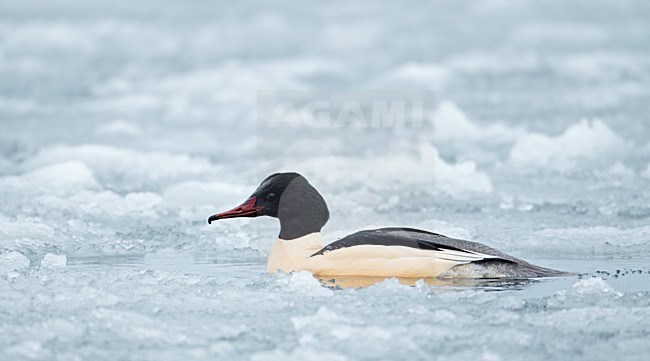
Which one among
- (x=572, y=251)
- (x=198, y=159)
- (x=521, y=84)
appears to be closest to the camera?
(x=572, y=251)

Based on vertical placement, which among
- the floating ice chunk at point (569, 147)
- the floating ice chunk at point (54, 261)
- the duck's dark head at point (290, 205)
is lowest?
the floating ice chunk at point (54, 261)

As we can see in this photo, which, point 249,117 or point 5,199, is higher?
point 249,117

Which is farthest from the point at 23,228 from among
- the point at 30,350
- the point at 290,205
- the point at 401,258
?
the point at 30,350

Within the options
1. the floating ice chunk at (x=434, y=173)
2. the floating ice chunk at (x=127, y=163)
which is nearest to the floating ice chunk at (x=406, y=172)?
the floating ice chunk at (x=434, y=173)

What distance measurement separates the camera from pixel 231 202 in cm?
1004

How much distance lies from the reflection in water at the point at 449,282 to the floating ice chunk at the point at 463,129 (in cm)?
665

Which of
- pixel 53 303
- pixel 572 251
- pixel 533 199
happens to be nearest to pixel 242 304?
pixel 53 303

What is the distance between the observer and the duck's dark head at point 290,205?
6.87 m

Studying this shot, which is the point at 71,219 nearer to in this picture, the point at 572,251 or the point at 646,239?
the point at 572,251

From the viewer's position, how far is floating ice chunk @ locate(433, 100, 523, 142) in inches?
502

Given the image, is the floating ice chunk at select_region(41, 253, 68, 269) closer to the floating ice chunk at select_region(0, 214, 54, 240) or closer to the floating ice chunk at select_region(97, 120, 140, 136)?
the floating ice chunk at select_region(0, 214, 54, 240)

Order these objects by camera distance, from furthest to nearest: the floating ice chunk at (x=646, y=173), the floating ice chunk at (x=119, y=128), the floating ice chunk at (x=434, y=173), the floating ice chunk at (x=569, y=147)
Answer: the floating ice chunk at (x=119, y=128) → the floating ice chunk at (x=569, y=147) → the floating ice chunk at (x=646, y=173) → the floating ice chunk at (x=434, y=173)

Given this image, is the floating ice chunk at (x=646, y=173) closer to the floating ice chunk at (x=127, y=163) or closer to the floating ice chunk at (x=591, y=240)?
the floating ice chunk at (x=591, y=240)

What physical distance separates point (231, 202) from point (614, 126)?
571 centimetres
